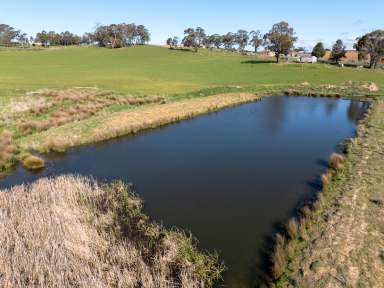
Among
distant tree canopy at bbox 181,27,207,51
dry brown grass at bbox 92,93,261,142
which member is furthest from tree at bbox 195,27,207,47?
dry brown grass at bbox 92,93,261,142

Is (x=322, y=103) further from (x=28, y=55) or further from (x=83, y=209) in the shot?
(x=28, y=55)

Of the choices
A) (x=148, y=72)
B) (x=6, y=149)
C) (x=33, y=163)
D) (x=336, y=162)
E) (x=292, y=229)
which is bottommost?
(x=33, y=163)

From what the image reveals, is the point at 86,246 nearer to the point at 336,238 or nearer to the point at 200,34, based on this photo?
the point at 336,238

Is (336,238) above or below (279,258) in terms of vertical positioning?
above

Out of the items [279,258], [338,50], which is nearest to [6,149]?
[279,258]

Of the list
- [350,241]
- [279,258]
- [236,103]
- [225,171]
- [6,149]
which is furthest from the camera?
[236,103]

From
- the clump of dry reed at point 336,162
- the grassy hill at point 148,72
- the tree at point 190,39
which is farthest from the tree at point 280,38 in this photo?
the clump of dry reed at point 336,162

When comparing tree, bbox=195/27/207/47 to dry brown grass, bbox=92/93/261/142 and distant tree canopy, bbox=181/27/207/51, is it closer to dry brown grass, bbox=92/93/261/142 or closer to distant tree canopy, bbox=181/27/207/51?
distant tree canopy, bbox=181/27/207/51
